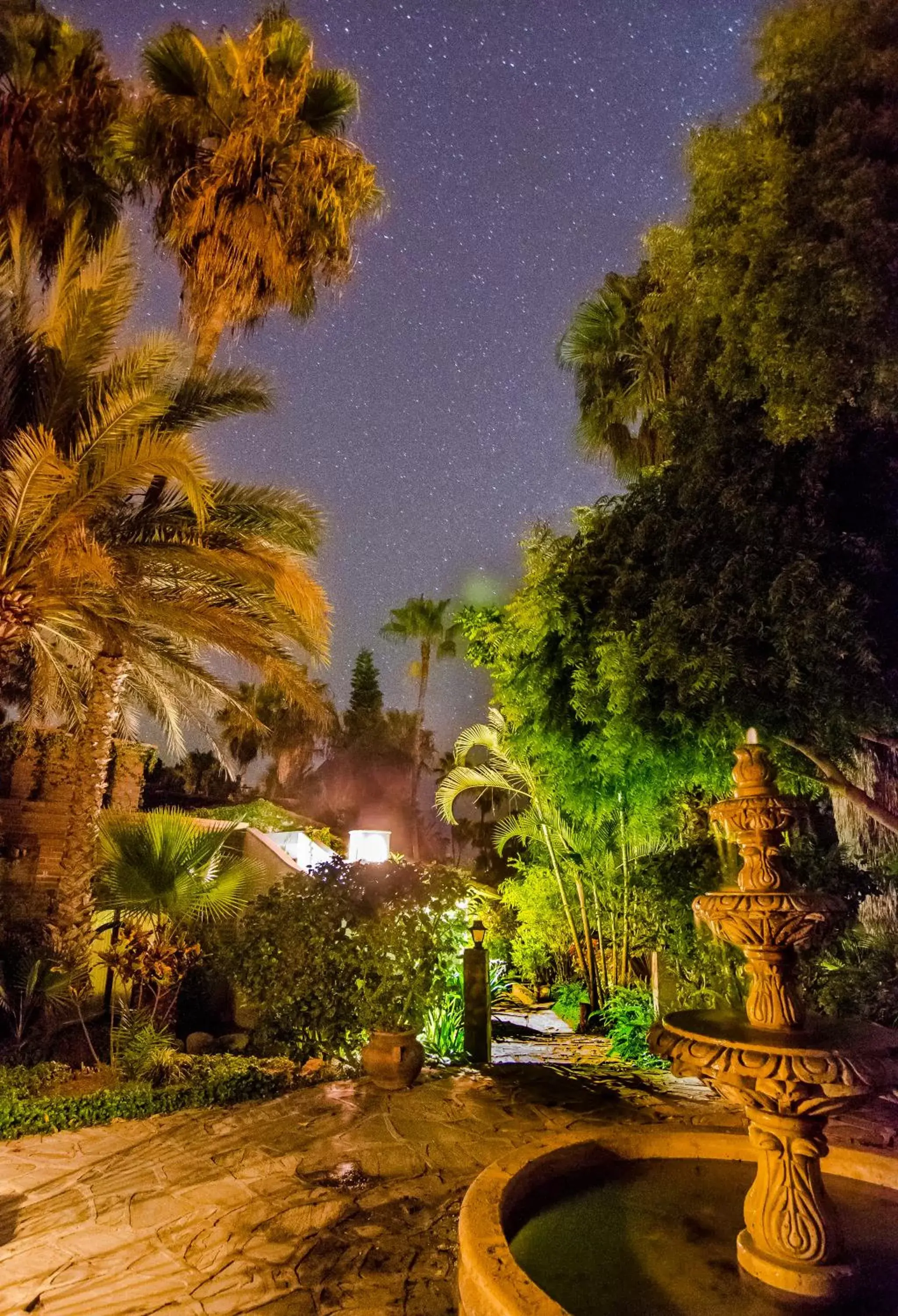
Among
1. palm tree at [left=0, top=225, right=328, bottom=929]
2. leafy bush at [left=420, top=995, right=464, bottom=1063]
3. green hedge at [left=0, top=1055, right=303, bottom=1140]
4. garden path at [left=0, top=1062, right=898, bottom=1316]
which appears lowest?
garden path at [left=0, top=1062, right=898, bottom=1316]

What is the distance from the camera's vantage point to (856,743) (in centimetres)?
708

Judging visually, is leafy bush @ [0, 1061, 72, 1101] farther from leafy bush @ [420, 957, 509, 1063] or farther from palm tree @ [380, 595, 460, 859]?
palm tree @ [380, 595, 460, 859]

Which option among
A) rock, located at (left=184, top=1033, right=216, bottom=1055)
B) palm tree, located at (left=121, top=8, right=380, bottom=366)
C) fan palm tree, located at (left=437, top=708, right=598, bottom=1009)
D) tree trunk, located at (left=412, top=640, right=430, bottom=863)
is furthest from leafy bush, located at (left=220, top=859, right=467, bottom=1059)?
tree trunk, located at (left=412, top=640, right=430, bottom=863)

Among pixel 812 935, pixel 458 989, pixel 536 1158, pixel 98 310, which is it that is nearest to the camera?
pixel 812 935

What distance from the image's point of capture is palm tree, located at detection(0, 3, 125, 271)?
9.99 meters

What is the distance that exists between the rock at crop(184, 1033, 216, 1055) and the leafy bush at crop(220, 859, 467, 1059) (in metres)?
0.57

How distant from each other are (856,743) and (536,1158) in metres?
5.07

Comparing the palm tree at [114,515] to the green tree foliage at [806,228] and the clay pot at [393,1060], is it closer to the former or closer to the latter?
the clay pot at [393,1060]

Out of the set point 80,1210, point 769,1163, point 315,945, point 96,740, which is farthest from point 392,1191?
point 96,740

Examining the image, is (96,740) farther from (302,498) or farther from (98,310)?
(98,310)

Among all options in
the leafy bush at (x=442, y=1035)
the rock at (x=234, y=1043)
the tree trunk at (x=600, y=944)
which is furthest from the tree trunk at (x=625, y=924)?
the rock at (x=234, y=1043)

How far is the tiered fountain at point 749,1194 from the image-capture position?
2.87 meters

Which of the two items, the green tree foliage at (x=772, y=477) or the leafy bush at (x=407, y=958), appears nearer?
the green tree foliage at (x=772, y=477)

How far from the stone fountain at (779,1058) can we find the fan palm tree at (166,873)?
5429mm
